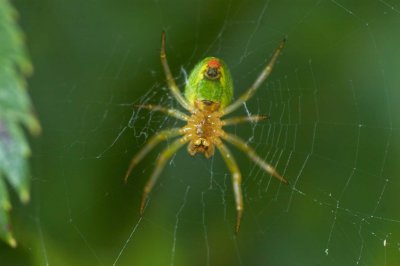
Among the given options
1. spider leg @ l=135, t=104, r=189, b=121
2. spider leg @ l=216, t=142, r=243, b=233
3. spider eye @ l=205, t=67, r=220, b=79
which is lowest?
spider leg @ l=216, t=142, r=243, b=233

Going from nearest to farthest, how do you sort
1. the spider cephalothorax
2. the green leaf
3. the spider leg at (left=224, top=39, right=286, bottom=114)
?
the green leaf < the spider leg at (left=224, top=39, right=286, bottom=114) < the spider cephalothorax

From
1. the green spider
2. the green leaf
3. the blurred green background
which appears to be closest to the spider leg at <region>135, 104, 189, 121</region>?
the green spider

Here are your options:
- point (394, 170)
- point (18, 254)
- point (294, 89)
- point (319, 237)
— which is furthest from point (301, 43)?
point (18, 254)

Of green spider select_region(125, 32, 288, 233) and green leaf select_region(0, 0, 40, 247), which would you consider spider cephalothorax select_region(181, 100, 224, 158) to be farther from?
green leaf select_region(0, 0, 40, 247)

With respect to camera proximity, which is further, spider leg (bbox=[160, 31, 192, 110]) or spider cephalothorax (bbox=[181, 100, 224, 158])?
spider cephalothorax (bbox=[181, 100, 224, 158])

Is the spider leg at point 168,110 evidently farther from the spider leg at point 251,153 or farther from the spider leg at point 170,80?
the spider leg at point 251,153

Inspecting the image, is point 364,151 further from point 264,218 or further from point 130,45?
point 130,45

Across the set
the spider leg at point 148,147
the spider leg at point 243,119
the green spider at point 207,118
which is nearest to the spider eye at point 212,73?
the green spider at point 207,118
